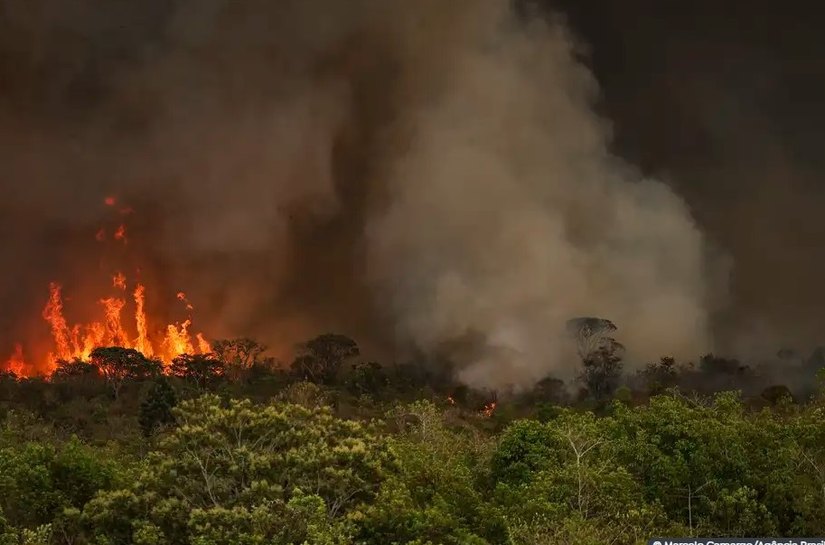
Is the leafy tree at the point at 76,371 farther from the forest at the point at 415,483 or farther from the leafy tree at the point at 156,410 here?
the forest at the point at 415,483

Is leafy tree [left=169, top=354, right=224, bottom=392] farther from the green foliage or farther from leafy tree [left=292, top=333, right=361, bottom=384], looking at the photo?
the green foliage

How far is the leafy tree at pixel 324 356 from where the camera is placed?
6993 inches

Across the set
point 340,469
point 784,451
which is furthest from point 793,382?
point 340,469

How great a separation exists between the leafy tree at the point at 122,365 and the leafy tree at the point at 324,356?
31.7 m

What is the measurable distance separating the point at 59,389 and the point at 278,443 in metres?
123

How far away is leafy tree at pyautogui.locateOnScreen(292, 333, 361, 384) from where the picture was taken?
6993 inches

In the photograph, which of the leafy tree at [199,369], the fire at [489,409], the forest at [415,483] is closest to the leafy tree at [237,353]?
the leafy tree at [199,369]

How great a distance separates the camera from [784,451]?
42406 millimetres

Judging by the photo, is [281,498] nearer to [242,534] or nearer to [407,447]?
[242,534]

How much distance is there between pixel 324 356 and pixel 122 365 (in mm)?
43265

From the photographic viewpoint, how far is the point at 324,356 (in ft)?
586

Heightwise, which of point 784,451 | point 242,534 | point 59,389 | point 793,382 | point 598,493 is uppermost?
point 793,382

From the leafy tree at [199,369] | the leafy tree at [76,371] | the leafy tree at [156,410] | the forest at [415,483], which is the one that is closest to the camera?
the forest at [415,483]

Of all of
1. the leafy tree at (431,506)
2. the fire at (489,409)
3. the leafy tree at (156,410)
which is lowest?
the leafy tree at (431,506)
